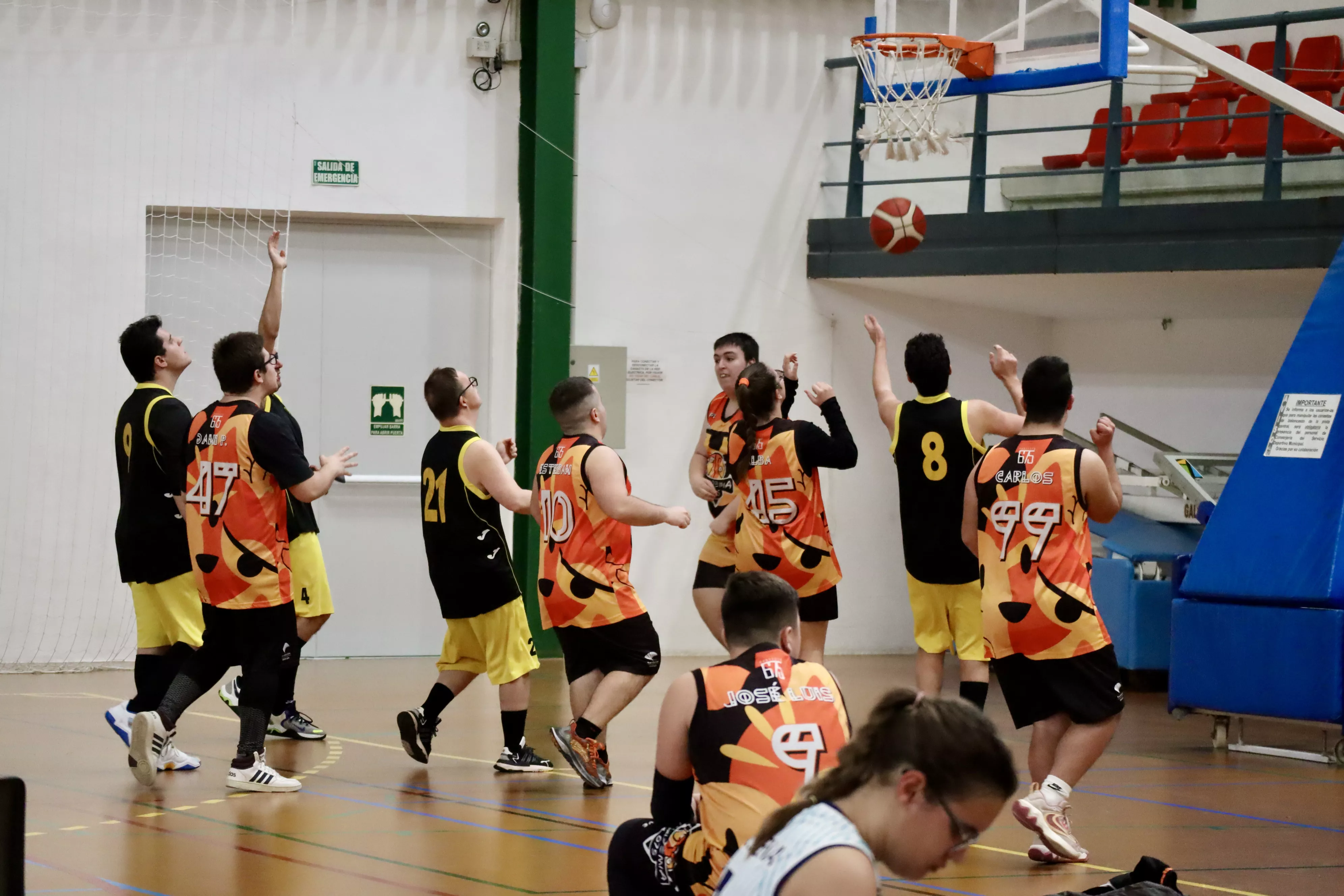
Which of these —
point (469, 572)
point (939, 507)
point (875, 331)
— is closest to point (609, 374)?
point (875, 331)

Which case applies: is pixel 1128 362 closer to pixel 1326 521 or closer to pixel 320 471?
pixel 1326 521

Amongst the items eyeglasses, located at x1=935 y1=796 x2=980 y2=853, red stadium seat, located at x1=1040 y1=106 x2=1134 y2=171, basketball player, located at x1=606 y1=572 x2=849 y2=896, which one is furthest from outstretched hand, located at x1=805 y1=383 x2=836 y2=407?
eyeglasses, located at x1=935 y1=796 x2=980 y2=853

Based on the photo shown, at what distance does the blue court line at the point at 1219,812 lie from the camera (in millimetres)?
5984

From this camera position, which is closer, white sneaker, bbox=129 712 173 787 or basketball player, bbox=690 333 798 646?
white sneaker, bbox=129 712 173 787

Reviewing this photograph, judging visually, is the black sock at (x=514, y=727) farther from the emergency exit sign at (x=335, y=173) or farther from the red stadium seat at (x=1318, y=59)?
the red stadium seat at (x=1318, y=59)

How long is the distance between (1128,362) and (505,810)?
26.1 feet

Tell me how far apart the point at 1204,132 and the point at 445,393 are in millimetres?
7926

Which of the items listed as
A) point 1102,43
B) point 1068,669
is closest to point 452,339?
point 1102,43

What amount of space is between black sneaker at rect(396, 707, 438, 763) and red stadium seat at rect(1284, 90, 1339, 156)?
6946mm

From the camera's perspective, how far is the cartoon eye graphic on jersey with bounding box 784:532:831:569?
7.29 m

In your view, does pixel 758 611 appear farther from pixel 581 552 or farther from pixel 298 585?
pixel 298 585

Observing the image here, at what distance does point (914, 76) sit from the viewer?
8148mm

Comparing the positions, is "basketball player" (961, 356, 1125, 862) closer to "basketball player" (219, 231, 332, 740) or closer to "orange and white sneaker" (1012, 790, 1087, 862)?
"orange and white sneaker" (1012, 790, 1087, 862)

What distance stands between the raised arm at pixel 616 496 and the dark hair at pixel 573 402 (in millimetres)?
171
